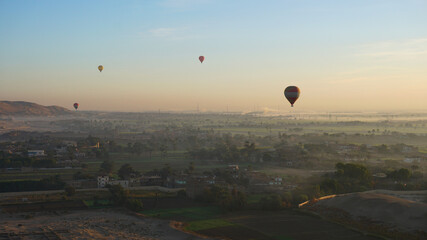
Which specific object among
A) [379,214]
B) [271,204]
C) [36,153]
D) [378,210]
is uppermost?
[36,153]

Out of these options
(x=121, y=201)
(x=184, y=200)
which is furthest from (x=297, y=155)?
(x=121, y=201)

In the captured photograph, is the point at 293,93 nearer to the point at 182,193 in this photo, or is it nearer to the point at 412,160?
the point at 182,193

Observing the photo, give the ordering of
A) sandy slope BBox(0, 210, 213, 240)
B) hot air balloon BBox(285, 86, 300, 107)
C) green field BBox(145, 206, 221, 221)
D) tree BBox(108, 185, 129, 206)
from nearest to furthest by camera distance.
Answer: sandy slope BBox(0, 210, 213, 240) → green field BBox(145, 206, 221, 221) → tree BBox(108, 185, 129, 206) → hot air balloon BBox(285, 86, 300, 107)

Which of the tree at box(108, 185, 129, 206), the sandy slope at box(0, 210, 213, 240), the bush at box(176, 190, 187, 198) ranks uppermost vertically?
the tree at box(108, 185, 129, 206)

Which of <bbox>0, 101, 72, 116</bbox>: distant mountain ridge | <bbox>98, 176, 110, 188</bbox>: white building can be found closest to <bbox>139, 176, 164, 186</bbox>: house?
<bbox>98, 176, 110, 188</bbox>: white building

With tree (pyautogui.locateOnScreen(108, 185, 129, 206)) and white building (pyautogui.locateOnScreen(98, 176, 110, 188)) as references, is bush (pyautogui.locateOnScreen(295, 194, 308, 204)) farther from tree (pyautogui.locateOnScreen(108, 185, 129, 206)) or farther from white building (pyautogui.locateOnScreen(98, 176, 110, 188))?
white building (pyautogui.locateOnScreen(98, 176, 110, 188))

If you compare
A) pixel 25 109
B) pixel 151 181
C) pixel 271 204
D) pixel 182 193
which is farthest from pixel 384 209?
pixel 25 109
